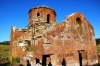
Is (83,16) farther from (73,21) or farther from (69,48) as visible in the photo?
(69,48)

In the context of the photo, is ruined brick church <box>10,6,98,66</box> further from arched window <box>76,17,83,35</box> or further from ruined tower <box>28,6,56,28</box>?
ruined tower <box>28,6,56,28</box>

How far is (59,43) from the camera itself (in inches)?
436

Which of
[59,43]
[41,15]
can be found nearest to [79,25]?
[59,43]

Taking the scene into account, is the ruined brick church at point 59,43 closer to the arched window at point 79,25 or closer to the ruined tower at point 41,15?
the arched window at point 79,25

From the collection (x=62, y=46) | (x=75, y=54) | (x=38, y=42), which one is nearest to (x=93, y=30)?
(x=75, y=54)

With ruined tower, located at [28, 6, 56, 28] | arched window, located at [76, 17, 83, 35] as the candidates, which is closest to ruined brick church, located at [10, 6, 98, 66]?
arched window, located at [76, 17, 83, 35]

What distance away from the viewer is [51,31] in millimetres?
10703

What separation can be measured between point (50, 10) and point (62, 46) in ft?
26.1

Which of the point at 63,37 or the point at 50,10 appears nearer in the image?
the point at 63,37

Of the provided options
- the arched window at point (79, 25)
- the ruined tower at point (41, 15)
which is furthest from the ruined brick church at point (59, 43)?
the ruined tower at point (41, 15)

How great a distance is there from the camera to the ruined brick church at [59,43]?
10398 millimetres

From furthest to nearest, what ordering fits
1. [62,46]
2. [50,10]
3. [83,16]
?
[50,10], [83,16], [62,46]

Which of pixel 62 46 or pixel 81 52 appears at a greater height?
pixel 62 46

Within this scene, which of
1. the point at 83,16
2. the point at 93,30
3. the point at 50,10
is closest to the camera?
the point at 83,16
